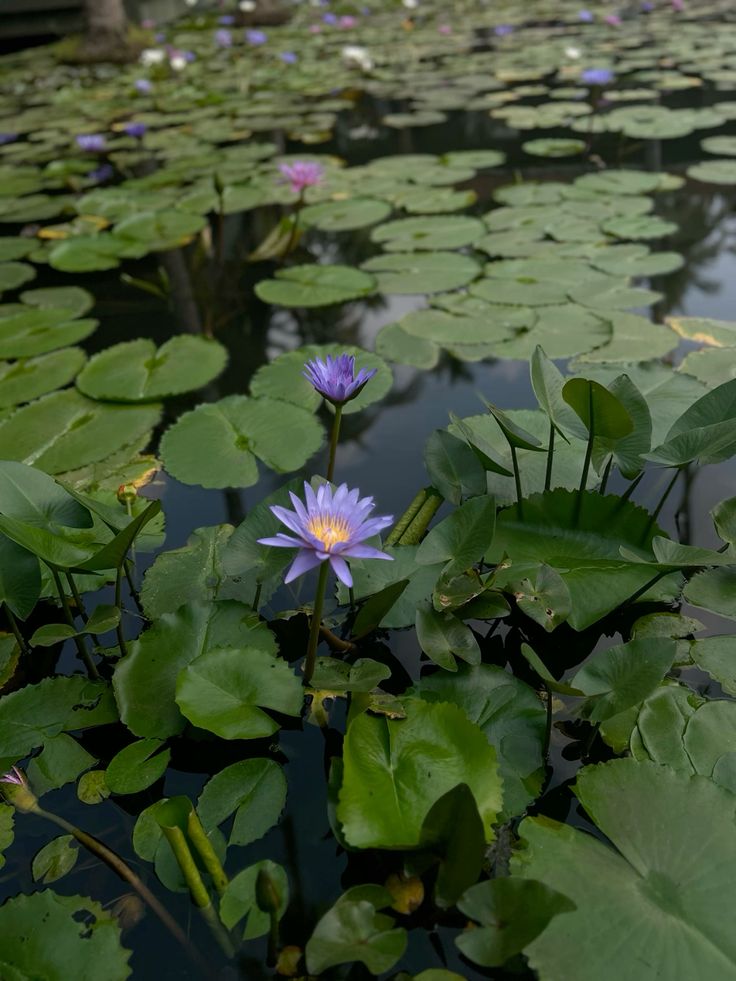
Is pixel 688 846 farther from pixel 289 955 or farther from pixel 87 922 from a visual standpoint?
pixel 87 922

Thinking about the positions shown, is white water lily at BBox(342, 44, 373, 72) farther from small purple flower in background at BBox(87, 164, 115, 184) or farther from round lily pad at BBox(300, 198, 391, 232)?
round lily pad at BBox(300, 198, 391, 232)

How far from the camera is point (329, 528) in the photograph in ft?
2.54

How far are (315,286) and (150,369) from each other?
1.94ft

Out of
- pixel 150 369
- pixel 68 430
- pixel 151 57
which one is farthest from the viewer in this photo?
pixel 151 57

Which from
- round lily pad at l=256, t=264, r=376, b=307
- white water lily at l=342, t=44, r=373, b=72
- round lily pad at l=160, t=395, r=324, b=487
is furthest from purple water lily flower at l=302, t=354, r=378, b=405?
white water lily at l=342, t=44, r=373, b=72

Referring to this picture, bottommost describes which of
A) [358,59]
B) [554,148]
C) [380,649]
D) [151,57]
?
[380,649]

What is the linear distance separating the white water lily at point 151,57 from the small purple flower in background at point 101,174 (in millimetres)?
2370

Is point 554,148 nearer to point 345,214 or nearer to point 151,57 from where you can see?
point 345,214

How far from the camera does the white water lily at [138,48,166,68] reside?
17.7 feet

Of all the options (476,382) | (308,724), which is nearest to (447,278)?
(476,382)

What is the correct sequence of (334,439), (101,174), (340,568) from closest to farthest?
(340,568)
(334,439)
(101,174)

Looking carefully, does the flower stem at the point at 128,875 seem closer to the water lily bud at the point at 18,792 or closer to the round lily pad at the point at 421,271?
the water lily bud at the point at 18,792

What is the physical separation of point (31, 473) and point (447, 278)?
137cm

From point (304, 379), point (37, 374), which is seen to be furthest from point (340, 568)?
point (37, 374)
